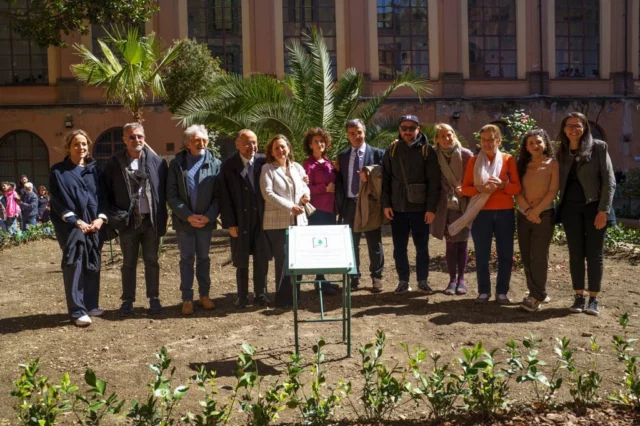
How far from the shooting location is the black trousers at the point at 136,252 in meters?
6.87

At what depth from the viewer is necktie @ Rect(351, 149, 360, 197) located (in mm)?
7469

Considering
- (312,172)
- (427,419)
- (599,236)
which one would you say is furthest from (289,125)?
(427,419)

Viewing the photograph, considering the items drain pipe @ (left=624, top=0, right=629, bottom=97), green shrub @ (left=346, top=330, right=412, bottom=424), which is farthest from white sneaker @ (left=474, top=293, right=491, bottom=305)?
drain pipe @ (left=624, top=0, right=629, bottom=97)

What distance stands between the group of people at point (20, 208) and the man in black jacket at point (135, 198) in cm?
1055

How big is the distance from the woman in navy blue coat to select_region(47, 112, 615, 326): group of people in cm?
1

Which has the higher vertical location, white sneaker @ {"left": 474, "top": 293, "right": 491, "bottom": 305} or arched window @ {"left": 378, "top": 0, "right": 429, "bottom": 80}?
arched window @ {"left": 378, "top": 0, "right": 429, "bottom": 80}

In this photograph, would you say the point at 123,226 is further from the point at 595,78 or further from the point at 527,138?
the point at 595,78

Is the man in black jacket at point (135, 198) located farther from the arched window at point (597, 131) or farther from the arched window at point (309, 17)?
the arched window at point (597, 131)

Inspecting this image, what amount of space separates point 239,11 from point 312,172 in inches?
771

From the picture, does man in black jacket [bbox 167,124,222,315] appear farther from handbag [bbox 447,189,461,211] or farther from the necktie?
handbag [bbox 447,189,461,211]

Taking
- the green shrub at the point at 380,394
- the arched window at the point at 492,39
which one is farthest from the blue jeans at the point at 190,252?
the arched window at the point at 492,39

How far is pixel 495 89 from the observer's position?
2630cm

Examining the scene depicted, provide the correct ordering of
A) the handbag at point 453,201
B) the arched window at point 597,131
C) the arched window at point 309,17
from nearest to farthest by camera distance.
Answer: the handbag at point 453,201
the arched window at point 309,17
the arched window at point 597,131

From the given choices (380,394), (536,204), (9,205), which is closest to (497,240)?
(536,204)
